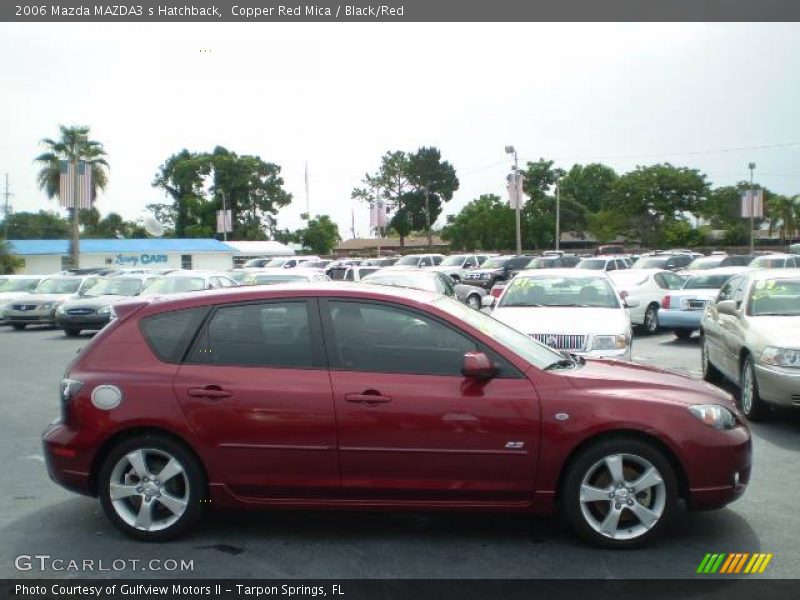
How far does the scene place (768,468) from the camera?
6699 mm

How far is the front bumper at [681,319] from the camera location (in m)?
16.3

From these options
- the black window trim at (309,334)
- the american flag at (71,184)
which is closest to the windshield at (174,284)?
the black window trim at (309,334)

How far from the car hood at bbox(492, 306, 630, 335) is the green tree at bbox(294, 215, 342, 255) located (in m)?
75.9

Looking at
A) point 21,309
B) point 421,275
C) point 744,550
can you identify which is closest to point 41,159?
point 21,309

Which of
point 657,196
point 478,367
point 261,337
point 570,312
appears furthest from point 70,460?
point 657,196

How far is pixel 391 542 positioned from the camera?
16.7 feet

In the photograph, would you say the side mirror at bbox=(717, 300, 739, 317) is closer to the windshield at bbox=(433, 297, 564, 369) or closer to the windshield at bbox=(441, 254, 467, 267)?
the windshield at bbox=(433, 297, 564, 369)

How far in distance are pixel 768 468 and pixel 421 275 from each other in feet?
38.4

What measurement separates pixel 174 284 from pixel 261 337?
15.0 metres

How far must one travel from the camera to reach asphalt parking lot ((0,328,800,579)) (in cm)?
464

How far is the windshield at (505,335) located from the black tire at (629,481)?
0.64m

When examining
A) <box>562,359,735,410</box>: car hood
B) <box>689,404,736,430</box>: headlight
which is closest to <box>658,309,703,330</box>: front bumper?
<box>562,359,735,410</box>: car hood

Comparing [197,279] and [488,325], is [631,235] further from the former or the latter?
[488,325]

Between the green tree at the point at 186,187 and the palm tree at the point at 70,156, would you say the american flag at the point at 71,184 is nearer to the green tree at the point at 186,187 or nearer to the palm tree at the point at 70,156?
the palm tree at the point at 70,156
